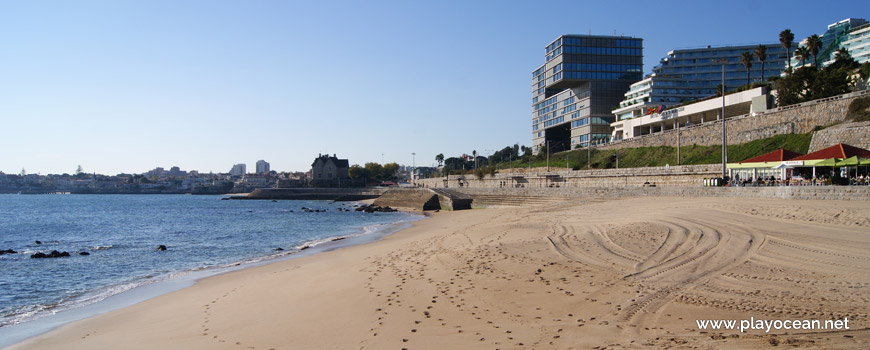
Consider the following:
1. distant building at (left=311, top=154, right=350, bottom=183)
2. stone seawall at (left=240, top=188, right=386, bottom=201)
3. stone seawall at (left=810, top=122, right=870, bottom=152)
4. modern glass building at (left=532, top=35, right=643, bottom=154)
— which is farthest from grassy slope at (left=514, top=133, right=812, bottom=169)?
distant building at (left=311, top=154, right=350, bottom=183)

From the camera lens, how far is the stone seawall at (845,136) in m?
33.4

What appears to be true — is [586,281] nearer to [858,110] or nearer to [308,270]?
[308,270]

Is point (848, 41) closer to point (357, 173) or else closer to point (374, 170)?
point (357, 173)

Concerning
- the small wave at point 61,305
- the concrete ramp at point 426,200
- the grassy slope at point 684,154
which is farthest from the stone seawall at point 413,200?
the small wave at point 61,305

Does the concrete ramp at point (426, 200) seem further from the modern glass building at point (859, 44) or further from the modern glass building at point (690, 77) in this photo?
the modern glass building at point (859, 44)

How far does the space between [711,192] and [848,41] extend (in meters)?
83.7

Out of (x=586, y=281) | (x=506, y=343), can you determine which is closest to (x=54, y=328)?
(x=506, y=343)

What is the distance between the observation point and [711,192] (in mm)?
28875

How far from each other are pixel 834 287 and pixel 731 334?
3699 millimetres

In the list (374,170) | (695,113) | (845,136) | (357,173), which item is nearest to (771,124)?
(845,136)

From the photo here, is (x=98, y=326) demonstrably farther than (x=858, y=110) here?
No

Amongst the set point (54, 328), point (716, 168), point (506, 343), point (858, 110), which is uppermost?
point (858, 110)

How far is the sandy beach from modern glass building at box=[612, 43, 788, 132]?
65.7m

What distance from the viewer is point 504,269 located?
12750 millimetres
